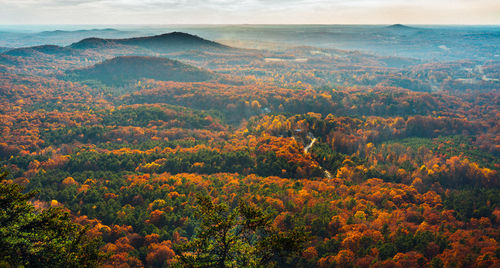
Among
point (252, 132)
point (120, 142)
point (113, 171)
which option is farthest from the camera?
point (252, 132)

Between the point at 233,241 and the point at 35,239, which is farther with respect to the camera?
the point at 233,241

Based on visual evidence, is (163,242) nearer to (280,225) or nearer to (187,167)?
(280,225)

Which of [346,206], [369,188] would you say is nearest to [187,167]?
[346,206]

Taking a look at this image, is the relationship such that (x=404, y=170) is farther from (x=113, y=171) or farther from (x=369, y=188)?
(x=113, y=171)

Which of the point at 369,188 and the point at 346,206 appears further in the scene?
the point at 369,188

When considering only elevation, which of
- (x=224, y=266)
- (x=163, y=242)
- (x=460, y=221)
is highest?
(x=224, y=266)

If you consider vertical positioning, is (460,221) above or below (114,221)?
below

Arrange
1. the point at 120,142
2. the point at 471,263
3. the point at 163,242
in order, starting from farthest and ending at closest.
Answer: the point at 120,142 < the point at 163,242 < the point at 471,263

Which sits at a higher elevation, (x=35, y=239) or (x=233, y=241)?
(x=35, y=239)
